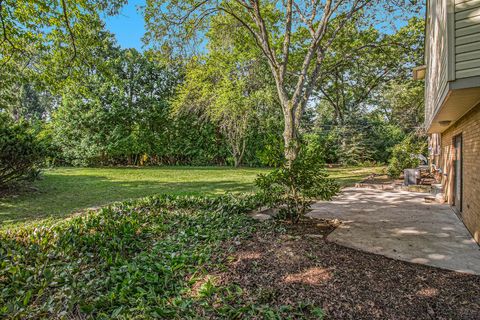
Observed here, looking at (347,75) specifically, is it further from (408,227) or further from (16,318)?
(16,318)

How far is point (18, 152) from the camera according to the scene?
637 cm

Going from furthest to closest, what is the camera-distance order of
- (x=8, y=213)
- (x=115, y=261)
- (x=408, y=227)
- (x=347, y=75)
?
(x=347, y=75) < (x=8, y=213) < (x=408, y=227) < (x=115, y=261)

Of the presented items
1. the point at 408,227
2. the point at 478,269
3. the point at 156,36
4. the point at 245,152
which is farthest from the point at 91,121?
the point at 478,269

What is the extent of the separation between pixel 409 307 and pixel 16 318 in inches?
124

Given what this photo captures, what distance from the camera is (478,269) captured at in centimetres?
290

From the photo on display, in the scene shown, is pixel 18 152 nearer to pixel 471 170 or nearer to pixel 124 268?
pixel 124 268

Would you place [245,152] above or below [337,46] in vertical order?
below

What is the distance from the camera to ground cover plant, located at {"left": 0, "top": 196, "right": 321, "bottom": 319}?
234 cm

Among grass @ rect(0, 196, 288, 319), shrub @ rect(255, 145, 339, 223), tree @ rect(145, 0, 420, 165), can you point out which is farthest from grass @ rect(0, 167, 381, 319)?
tree @ rect(145, 0, 420, 165)

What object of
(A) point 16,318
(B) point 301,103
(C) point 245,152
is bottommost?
(A) point 16,318

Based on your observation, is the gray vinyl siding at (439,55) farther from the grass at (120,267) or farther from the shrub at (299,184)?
the grass at (120,267)

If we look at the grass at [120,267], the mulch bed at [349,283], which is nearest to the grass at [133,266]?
the grass at [120,267]

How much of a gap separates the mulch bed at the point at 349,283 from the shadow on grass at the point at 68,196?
4010 millimetres

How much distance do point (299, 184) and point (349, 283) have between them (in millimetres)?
1922
